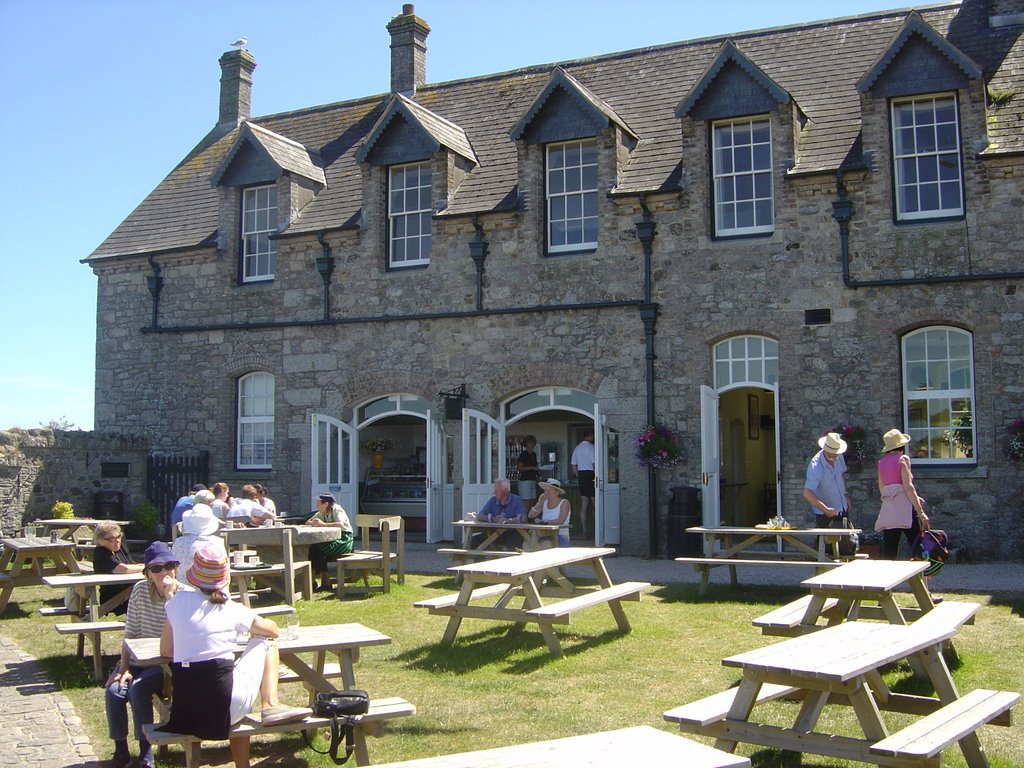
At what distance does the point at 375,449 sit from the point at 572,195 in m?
7.45

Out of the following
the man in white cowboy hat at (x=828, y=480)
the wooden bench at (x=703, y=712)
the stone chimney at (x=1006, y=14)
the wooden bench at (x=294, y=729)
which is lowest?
the wooden bench at (x=294, y=729)

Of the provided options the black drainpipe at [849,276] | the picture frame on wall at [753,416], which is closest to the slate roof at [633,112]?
the black drainpipe at [849,276]

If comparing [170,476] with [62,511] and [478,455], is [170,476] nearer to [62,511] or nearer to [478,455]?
[62,511]

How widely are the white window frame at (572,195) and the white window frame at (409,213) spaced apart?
2251 mm

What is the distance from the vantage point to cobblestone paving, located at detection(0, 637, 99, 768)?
20.1ft

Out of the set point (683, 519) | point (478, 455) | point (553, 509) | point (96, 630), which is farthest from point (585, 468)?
point (96, 630)

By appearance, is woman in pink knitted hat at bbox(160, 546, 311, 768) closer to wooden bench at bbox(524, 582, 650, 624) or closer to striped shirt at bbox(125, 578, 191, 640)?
striped shirt at bbox(125, 578, 191, 640)

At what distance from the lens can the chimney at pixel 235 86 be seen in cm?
2334

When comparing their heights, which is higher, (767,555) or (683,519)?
(683,519)

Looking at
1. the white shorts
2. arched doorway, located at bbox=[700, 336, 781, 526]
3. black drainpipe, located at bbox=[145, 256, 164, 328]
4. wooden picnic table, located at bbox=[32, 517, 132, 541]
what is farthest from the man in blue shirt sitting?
black drainpipe, located at bbox=[145, 256, 164, 328]

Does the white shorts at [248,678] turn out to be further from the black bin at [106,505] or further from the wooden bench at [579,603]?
the black bin at [106,505]

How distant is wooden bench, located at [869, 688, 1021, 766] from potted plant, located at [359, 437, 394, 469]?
55.3 ft

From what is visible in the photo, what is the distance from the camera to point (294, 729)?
17.9 ft

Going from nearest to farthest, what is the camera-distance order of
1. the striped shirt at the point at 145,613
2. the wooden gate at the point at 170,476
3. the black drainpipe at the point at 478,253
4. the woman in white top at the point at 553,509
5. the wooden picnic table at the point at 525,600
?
the striped shirt at the point at 145,613
the wooden picnic table at the point at 525,600
the woman in white top at the point at 553,509
the black drainpipe at the point at 478,253
the wooden gate at the point at 170,476
